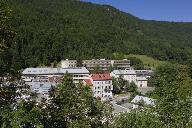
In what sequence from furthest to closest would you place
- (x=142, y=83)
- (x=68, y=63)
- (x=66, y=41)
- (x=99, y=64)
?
(x=66, y=41), (x=99, y=64), (x=68, y=63), (x=142, y=83)

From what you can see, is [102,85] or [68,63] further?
[68,63]

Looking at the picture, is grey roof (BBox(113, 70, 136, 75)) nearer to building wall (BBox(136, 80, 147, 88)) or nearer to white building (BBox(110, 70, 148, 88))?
white building (BBox(110, 70, 148, 88))

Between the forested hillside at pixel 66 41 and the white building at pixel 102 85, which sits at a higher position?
the forested hillside at pixel 66 41

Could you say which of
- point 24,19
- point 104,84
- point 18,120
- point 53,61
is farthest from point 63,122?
point 24,19

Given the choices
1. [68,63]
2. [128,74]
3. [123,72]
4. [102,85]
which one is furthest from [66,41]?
[102,85]

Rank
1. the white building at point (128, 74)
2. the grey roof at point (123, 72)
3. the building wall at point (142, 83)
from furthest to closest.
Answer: the building wall at point (142, 83) < the white building at point (128, 74) < the grey roof at point (123, 72)

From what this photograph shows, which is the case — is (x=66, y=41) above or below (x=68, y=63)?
above

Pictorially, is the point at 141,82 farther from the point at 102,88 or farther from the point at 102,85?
the point at 102,88

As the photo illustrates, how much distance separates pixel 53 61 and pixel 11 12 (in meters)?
122

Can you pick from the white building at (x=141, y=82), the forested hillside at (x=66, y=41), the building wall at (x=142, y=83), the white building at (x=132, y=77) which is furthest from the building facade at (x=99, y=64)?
the building wall at (x=142, y=83)

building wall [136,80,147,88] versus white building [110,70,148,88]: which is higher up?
white building [110,70,148,88]

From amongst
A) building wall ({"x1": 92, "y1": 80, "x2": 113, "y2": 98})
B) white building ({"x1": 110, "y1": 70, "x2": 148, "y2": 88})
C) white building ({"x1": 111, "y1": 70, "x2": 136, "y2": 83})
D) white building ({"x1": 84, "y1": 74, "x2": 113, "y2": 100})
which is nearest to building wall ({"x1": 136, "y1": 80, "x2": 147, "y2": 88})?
white building ({"x1": 110, "y1": 70, "x2": 148, "y2": 88})

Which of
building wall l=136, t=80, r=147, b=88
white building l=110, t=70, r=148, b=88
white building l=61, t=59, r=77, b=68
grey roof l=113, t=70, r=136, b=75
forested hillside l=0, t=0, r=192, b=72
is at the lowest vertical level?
building wall l=136, t=80, r=147, b=88

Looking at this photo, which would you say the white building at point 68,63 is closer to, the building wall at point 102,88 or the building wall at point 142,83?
the building wall at point 142,83
